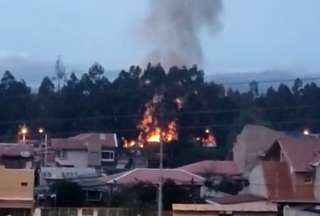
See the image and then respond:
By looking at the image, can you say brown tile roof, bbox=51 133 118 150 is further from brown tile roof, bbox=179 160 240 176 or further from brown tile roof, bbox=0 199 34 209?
brown tile roof, bbox=0 199 34 209

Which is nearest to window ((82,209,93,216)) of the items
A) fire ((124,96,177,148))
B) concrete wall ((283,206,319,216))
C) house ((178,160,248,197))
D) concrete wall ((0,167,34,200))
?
concrete wall ((0,167,34,200))

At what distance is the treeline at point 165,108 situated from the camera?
54.5 meters

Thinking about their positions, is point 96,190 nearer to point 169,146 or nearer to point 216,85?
point 169,146

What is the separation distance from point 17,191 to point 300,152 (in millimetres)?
9320

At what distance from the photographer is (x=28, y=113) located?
5688 centimetres

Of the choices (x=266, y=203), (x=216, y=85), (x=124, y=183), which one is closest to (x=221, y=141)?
(x=216, y=85)

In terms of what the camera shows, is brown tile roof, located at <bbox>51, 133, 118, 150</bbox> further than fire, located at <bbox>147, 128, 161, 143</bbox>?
No

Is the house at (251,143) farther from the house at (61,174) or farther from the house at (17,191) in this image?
the house at (17,191)

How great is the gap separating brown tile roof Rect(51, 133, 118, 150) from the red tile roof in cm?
1106

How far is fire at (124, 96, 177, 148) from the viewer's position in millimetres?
50406

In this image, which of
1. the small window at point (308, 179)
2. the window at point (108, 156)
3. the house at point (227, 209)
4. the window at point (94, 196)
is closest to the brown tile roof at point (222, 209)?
the house at point (227, 209)

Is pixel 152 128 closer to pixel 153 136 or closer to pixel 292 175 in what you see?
pixel 153 136

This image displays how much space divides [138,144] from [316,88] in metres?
20.6

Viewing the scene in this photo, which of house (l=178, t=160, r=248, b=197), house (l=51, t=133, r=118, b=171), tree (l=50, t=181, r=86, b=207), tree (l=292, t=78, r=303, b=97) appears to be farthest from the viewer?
tree (l=292, t=78, r=303, b=97)
